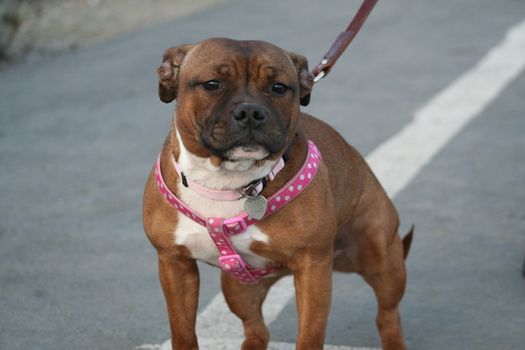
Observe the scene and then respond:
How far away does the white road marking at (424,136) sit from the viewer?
518 centimetres

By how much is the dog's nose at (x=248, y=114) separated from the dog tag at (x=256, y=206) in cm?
37

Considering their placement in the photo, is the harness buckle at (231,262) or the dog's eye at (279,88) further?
the harness buckle at (231,262)

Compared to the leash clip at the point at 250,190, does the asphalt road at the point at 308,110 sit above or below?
below

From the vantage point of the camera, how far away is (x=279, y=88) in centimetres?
412

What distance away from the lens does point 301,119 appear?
15.4ft

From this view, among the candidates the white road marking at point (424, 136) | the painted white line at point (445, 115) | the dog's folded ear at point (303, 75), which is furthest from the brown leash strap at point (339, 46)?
the painted white line at point (445, 115)

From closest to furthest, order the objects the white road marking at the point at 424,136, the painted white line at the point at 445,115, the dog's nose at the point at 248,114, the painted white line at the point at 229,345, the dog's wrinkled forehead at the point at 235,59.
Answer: the dog's nose at the point at 248,114 < the dog's wrinkled forehead at the point at 235,59 < the painted white line at the point at 229,345 < the white road marking at the point at 424,136 < the painted white line at the point at 445,115

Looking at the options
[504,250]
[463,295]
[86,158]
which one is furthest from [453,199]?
[86,158]

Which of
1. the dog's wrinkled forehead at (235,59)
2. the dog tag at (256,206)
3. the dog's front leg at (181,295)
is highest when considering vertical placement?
the dog's wrinkled forehead at (235,59)

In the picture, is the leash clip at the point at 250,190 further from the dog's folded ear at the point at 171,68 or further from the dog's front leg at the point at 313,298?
the dog's folded ear at the point at 171,68

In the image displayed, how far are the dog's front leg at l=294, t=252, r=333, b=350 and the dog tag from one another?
23 cm

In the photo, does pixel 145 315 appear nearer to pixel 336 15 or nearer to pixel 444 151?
pixel 444 151

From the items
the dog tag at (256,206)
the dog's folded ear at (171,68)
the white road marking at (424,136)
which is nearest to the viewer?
the dog tag at (256,206)

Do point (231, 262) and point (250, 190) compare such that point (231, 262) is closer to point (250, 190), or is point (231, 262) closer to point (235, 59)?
point (250, 190)
